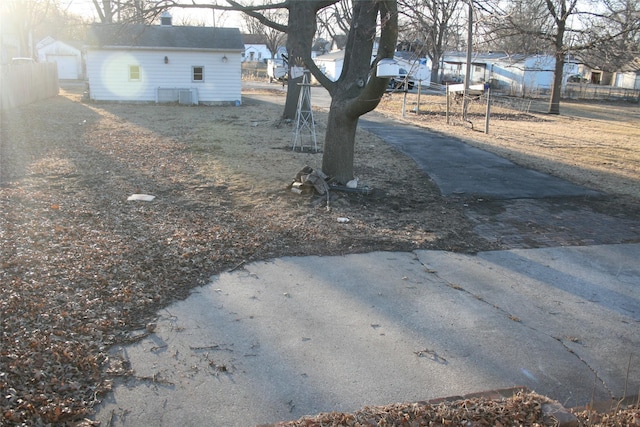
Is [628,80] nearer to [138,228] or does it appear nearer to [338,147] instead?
[338,147]

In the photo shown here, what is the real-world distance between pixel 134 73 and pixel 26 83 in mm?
5303

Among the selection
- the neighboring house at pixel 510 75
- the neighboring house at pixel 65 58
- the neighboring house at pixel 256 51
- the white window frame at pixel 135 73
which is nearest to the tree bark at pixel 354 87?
the white window frame at pixel 135 73

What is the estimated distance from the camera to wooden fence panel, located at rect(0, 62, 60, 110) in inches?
772

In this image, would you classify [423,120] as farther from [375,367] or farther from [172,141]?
[375,367]

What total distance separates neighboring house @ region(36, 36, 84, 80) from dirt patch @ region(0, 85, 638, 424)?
33.3 m

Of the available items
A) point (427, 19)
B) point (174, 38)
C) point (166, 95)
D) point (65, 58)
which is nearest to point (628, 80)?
point (174, 38)

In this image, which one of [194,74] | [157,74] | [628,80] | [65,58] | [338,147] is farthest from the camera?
Result: [628,80]

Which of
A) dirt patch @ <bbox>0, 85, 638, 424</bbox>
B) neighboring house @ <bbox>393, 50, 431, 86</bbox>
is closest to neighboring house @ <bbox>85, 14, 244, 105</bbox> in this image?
dirt patch @ <bbox>0, 85, 638, 424</bbox>

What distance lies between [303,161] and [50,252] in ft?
22.9

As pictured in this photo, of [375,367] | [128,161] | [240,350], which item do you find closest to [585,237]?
[375,367]

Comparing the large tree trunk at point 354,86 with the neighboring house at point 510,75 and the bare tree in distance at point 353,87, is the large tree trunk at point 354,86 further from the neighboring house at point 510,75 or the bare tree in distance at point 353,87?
the neighboring house at point 510,75

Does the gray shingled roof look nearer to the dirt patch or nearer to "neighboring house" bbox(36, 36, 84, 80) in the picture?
the dirt patch

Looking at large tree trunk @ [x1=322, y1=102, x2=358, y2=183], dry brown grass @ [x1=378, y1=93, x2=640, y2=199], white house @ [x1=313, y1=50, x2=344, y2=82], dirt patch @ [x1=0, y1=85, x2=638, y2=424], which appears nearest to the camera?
dirt patch @ [x1=0, y1=85, x2=638, y2=424]

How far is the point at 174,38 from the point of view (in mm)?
26906
